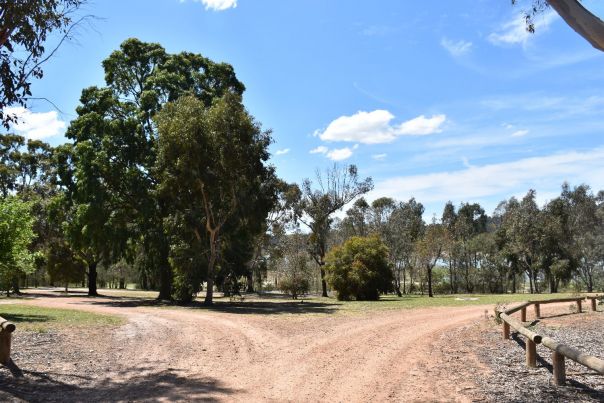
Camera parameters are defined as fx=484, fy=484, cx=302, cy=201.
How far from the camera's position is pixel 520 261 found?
203 ft

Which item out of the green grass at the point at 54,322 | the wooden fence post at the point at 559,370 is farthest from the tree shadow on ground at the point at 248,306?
the wooden fence post at the point at 559,370

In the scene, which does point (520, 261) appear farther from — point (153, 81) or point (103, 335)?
point (103, 335)

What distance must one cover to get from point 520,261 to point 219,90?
46621 mm

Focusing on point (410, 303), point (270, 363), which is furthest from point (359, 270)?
point (270, 363)

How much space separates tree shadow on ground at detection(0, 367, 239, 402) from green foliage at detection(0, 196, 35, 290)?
33.3 ft

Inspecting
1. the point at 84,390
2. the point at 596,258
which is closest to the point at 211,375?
the point at 84,390

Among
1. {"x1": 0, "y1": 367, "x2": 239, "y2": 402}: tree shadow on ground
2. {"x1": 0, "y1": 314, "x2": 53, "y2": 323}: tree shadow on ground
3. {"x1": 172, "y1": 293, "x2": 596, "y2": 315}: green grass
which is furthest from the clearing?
{"x1": 172, "y1": 293, "x2": 596, "y2": 315}: green grass

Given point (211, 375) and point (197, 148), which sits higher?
point (197, 148)

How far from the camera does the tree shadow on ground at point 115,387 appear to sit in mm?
7328

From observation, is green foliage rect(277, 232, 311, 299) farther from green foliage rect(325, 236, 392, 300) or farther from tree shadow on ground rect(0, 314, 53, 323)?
tree shadow on ground rect(0, 314, 53, 323)

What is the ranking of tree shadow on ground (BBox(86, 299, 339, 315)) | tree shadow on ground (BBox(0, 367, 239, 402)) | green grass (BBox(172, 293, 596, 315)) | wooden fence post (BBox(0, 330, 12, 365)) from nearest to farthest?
1. tree shadow on ground (BBox(0, 367, 239, 402))
2. wooden fence post (BBox(0, 330, 12, 365))
3. tree shadow on ground (BBox(86, 299, 339, 315))
4. green grass (BBox(172, 293, 596, 315))

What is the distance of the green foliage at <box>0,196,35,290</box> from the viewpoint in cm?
1730

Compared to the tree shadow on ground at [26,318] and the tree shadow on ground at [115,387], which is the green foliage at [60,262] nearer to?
the tree shadow on ground at [26,318]

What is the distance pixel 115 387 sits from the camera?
7.99 metres
